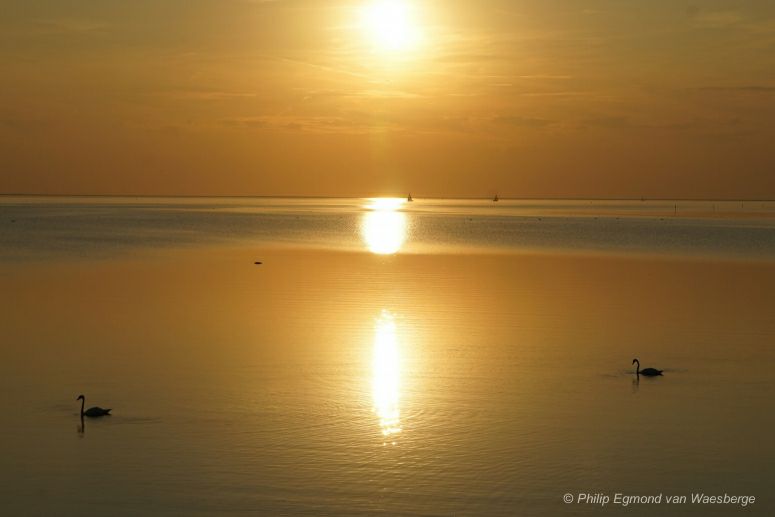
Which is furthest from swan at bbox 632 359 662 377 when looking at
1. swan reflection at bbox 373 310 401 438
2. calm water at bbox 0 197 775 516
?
swan reflection at bbox 373 310 401 438

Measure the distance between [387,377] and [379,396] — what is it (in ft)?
5.59

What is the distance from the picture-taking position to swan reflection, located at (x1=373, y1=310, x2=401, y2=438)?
54.0ft

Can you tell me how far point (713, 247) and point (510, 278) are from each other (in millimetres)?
31951

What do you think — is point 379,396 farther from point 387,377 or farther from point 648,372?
point 648,372

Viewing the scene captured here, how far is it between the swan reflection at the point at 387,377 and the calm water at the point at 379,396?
89 millimetres

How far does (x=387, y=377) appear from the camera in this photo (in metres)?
20.0

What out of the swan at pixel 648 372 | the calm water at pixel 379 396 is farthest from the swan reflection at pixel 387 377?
the swan at pixel 648 372

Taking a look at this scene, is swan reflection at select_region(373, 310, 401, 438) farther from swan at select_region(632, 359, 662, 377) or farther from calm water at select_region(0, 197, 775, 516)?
swan at select_region(632, 359, 662, 377)

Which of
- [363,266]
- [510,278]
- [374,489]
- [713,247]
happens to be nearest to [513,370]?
[374,489]

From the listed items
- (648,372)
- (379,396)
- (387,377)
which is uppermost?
(387,377)

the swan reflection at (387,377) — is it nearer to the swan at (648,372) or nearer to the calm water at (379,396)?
the calm water at (379,396)

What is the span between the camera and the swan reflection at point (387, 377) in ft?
54.0

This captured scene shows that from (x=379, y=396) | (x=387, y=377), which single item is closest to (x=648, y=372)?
(x=387, y=377)

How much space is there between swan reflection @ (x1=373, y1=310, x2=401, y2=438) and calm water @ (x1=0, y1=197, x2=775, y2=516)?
9 centimetres
